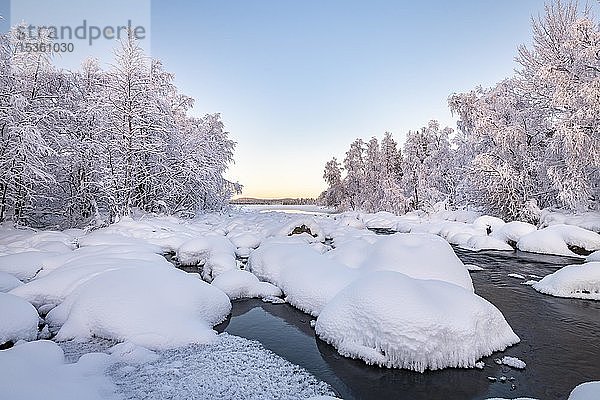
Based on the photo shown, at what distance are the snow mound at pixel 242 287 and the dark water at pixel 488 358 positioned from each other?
390mm

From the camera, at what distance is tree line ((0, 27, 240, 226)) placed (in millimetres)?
15383

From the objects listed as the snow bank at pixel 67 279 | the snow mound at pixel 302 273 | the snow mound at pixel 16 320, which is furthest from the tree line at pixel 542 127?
the snow mound at pixel 16 320

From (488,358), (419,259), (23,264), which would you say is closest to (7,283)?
(23,264)

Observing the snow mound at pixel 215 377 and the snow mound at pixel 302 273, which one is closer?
the snow mound at pixel 215 377

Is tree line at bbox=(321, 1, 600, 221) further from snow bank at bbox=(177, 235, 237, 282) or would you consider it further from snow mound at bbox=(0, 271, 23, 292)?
snow mound at bbox=(0, 271, 23, 292)

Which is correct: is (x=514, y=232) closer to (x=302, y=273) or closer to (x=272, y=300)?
(x=302, y=273)

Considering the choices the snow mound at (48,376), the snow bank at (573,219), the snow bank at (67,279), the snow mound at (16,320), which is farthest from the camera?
the snow bank at (573,219)

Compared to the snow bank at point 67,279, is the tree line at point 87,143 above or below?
above

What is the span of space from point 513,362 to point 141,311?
6.70 m

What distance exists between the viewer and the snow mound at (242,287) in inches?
392

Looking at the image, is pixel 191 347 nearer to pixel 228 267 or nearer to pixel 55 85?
pixel 228 267

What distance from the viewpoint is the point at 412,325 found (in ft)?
19.5

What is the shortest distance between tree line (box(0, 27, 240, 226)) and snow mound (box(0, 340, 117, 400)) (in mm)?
12376

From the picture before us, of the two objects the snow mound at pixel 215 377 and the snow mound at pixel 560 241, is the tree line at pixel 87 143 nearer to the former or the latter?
the snow mound at pixel 215 377
